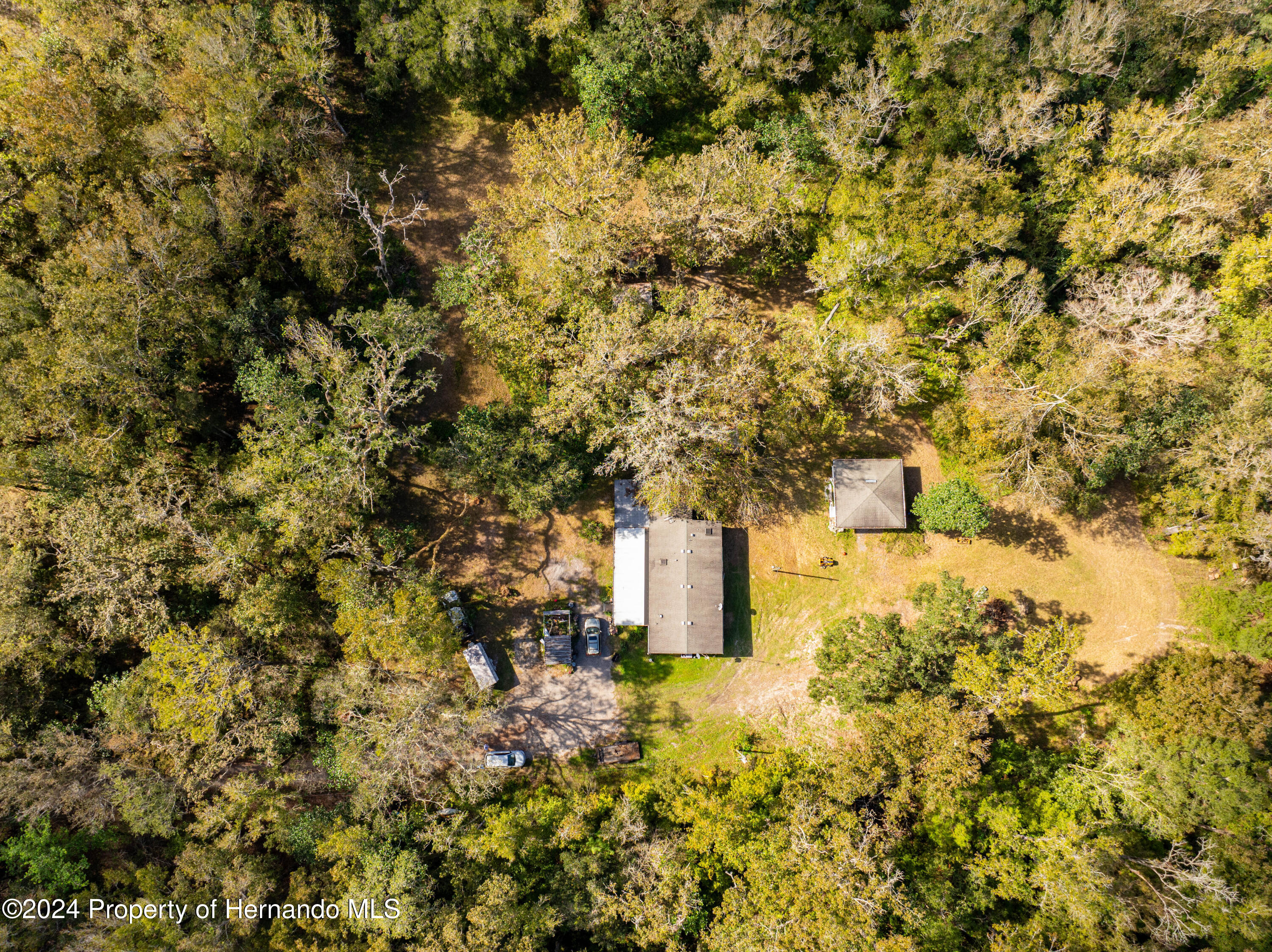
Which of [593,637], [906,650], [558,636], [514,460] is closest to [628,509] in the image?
[514,460]

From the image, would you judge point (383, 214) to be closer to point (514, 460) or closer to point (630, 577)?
point (514, 460)

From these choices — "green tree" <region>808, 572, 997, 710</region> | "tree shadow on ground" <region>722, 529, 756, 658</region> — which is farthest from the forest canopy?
"tree shadow on ground" <region>722, 529, 756, 658</region>

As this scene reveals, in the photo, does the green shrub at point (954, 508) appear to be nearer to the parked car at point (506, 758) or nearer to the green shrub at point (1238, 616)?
the green shrub at point (1238, 616)

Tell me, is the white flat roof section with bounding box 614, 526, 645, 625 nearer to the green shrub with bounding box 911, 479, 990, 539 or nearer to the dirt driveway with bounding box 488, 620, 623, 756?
the dirt driveway with bounding box 488, 620, 623, 756

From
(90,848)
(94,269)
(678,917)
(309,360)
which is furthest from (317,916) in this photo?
(94,269)

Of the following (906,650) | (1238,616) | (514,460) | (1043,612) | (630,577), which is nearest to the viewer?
(906,650)

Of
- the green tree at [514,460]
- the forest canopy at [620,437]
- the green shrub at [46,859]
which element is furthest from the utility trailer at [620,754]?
the green shrub at [46,859]
